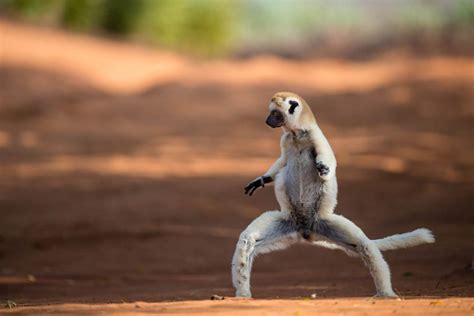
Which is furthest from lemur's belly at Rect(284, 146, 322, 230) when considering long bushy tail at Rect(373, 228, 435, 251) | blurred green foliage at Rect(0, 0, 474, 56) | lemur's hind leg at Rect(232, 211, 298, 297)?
blurred green foliage at Rect(0, 0, 474, 56)

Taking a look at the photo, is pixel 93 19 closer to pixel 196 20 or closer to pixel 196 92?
pixel 196 20

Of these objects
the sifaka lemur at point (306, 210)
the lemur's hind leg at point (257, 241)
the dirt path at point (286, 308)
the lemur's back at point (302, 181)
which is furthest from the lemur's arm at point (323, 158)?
the dirt path at point (286, 308)

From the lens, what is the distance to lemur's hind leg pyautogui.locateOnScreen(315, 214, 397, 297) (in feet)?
24.4

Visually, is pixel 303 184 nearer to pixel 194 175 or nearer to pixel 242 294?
pixel 242 294

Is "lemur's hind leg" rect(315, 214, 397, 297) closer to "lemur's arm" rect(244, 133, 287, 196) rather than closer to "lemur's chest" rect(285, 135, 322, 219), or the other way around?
"lemur's chest" rect(285, 135, 322, 219)

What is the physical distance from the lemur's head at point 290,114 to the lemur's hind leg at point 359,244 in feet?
2.58

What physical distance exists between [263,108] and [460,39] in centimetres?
1943

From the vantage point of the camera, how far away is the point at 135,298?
836 centimetres

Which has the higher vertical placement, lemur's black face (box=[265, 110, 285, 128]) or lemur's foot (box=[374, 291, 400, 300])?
lemur's black face (box=[265, 110, 285, 128])

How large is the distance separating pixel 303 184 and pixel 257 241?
2.26ft

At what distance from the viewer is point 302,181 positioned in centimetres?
790

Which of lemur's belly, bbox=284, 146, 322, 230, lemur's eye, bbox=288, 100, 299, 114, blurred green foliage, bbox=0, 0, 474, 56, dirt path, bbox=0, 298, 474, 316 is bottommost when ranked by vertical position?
dirt path, bbox=0, 298, 474, 316

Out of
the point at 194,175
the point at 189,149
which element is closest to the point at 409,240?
the point at 194,175

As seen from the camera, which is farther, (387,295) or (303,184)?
(303,184)
